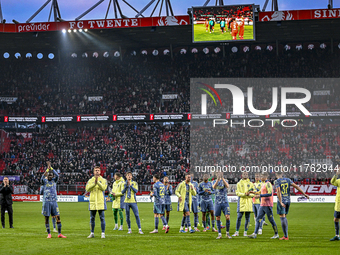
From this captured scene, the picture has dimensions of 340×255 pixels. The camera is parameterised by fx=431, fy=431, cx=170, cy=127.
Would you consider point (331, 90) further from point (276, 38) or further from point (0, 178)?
point (0, 178)

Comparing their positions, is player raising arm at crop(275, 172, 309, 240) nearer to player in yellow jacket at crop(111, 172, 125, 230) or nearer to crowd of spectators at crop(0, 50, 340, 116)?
player in yellow jacket at crop(111, 172, 125, 230)

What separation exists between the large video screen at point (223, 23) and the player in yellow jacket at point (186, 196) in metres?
27.0

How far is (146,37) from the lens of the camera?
49562 millimetres

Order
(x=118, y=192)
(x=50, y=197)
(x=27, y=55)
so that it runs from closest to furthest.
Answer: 1. (x=50, y=197)
2. (x=118, y=192)
3. (x=27, y=55)

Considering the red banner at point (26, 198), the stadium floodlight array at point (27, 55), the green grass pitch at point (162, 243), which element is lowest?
the red banner at point (26, 198)

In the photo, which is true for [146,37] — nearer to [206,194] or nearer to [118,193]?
[118,193]

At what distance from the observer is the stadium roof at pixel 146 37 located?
45.2m

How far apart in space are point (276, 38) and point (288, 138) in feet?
39.3

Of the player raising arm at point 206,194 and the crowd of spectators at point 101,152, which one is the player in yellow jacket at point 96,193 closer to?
the player raising arm at point 206,194

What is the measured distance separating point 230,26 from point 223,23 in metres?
0.73

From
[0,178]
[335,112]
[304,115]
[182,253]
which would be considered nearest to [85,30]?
[0,178]

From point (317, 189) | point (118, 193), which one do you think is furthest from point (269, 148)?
point (118, 193)

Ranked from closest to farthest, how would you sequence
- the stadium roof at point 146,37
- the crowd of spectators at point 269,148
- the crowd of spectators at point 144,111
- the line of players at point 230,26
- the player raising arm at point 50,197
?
the player raising arm at point 50,197
the line of players at point 230,26
the crowd of spectators at point 269,148
the crowd of spectators at point 144,111
the stadium roof at point 146,37

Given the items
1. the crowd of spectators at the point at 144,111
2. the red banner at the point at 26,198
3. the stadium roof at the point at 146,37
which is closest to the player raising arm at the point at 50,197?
the crowd of spectators at the point at 144,111
